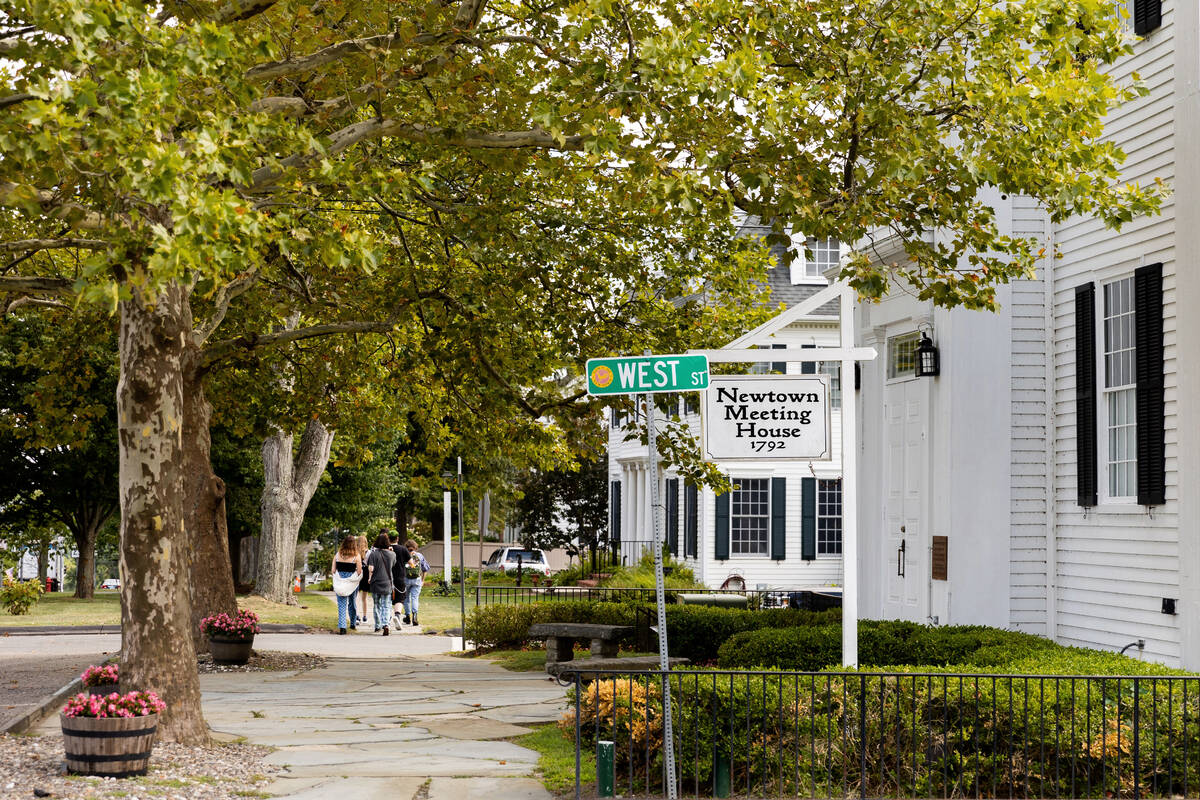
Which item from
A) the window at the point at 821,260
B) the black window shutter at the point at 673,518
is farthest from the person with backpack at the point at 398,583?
the window at the point at 821,260

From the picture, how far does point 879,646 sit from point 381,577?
13133 mm

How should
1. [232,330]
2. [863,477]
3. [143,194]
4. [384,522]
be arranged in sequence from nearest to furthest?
1. [143,194]
2. [863,477]
3. [232,330]
4. [384,522]

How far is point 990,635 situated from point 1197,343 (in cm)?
325

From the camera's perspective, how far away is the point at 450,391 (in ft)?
58.7

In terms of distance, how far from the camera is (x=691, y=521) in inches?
1394

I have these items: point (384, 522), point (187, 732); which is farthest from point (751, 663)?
point (384, 522)

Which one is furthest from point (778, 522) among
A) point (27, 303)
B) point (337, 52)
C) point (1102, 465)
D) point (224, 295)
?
point (337, 52)

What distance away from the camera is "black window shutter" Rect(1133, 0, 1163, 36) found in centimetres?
1192

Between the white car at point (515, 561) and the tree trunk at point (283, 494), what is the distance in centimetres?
1944

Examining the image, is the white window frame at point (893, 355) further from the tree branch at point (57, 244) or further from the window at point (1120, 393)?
the tree branch at point (57, 244)

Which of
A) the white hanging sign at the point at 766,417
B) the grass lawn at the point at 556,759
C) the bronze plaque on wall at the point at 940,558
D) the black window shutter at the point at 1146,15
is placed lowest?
the grass lawn at the point at 556,759

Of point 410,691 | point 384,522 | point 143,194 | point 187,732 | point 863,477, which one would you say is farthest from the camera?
point 384,522

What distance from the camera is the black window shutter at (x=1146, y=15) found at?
1192cm

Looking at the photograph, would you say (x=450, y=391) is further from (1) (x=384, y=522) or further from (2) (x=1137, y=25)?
(1) (x=384, y=522)
